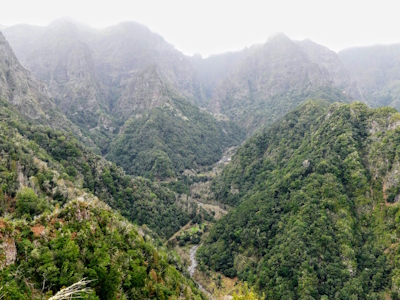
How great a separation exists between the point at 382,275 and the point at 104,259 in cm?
7520

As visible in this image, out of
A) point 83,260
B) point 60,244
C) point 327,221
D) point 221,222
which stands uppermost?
point 60,244

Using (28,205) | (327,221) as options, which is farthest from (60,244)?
(327,221)

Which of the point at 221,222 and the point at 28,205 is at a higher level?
the point at 28,205

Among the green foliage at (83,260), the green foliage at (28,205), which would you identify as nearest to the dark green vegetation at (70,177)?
the green foliage at (28,205)

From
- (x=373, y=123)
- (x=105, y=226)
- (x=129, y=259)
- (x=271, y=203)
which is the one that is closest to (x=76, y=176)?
(x=105, y=226)

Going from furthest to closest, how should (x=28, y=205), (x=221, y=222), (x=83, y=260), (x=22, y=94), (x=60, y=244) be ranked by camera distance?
1. (x=22, y=94)
2. (x=221, y=222)
3. (x=28, y=205)
4. (x=83, y=260)
5. (x=60, y=244)

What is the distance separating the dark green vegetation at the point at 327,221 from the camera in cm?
7788

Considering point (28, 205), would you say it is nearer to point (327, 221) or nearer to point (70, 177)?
point (70, 177)

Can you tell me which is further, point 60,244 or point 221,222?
point 221,222

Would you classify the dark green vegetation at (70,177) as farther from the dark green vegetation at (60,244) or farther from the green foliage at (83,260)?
the green foliage at (83,260)

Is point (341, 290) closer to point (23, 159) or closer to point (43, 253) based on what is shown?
point (43, 253)

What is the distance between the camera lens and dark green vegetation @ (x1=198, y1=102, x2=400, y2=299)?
77875 mm

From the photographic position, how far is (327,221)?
90.9 m

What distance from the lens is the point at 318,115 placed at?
160250 mm
